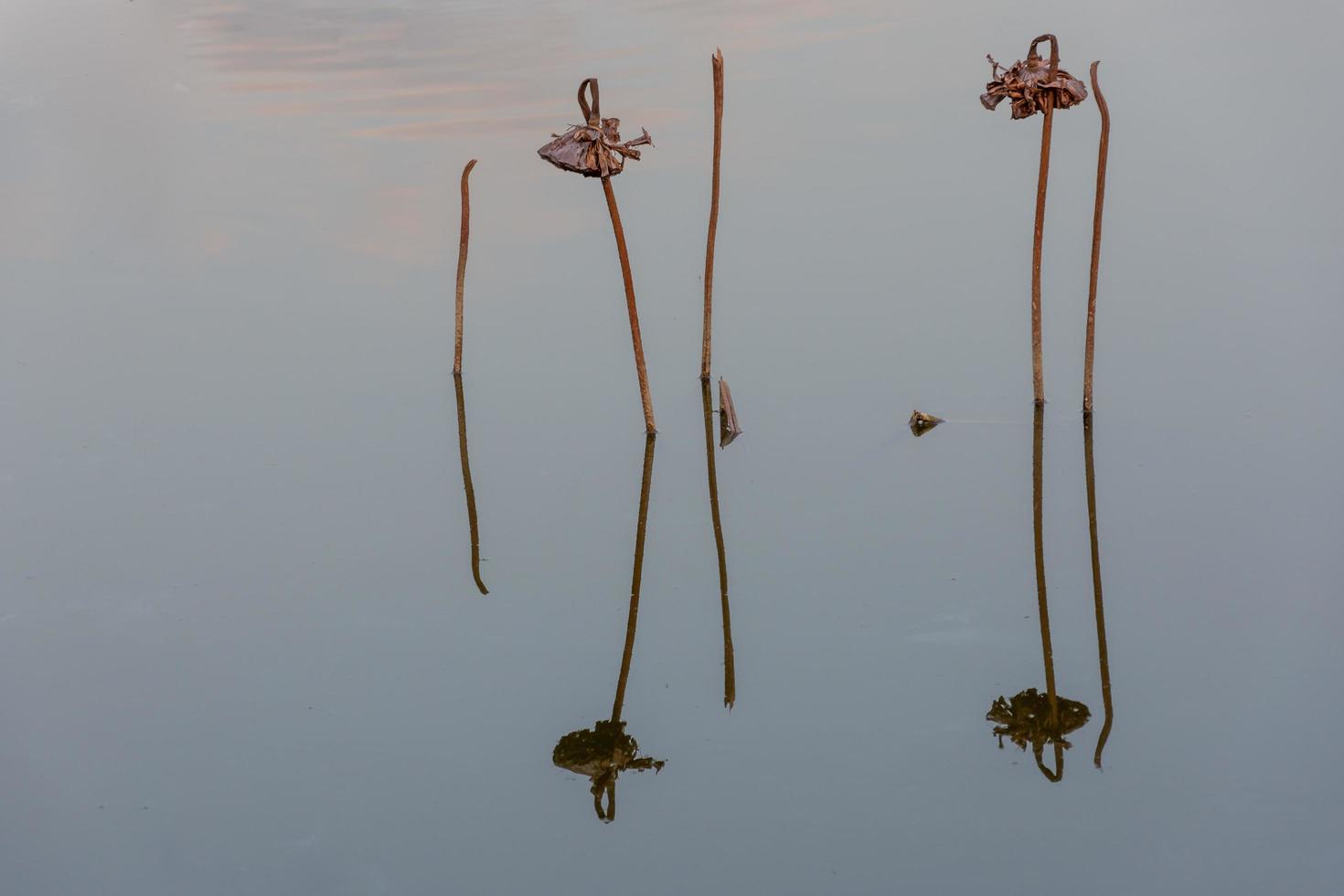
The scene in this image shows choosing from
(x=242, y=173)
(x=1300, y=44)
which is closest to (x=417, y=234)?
(x=242, y=173)

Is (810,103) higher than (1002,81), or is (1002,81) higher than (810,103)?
(810,103)

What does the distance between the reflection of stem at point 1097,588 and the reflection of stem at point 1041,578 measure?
0.20 m

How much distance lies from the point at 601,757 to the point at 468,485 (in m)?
3.26

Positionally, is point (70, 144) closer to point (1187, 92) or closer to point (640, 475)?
point (640, 475)

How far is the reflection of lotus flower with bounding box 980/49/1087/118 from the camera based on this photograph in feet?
26.6

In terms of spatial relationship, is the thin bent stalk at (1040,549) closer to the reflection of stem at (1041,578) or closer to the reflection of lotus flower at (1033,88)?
the reflection of stem at (1041,578)

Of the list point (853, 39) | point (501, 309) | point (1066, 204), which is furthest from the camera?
point (853, 39)

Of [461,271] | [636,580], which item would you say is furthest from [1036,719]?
[461,271]

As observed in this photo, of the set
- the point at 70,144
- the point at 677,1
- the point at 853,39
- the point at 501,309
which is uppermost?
the point at 677,1

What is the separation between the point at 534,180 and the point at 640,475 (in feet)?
22.5

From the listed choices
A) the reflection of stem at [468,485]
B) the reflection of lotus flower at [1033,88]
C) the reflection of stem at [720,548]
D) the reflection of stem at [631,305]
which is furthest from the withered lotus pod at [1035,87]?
the reflection of stem at [468,485]

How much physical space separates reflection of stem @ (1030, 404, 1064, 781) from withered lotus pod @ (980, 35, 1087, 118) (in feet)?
6.57

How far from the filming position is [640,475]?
916cm

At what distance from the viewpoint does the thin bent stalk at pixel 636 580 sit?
700 centimetres
